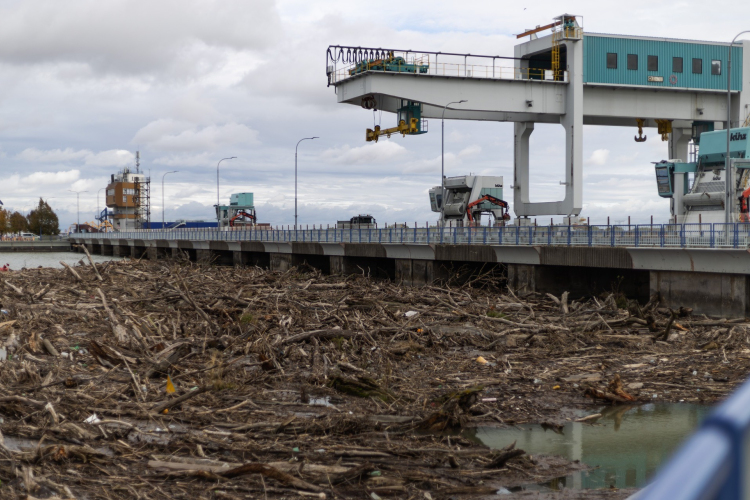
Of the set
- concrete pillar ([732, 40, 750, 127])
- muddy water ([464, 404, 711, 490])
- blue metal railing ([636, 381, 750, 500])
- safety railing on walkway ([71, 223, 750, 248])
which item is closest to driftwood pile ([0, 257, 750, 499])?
muddy water ([464, 404, 711, 490])

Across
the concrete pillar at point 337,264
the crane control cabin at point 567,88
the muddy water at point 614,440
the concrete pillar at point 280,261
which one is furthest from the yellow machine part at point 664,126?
the muddy water at point 614,440

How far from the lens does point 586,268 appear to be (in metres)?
28.4

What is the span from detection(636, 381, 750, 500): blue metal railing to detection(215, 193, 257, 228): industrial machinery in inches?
3180

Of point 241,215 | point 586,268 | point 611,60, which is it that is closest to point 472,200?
point 611,60

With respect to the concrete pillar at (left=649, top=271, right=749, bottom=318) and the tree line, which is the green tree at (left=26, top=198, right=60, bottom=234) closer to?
the tree line

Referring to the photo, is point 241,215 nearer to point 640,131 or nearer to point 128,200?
point 640,131

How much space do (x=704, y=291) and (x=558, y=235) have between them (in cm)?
650

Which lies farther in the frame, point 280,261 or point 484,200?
point 280,261

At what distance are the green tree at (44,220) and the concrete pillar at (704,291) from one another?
157 m

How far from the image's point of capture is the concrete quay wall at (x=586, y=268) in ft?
71.3

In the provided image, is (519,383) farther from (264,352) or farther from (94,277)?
(94,277)

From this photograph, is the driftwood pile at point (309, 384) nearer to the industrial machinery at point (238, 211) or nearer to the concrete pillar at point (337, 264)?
the concrete pillar at point (337, 264)

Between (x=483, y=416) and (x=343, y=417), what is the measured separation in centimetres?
228

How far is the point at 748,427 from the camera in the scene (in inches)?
57.4
